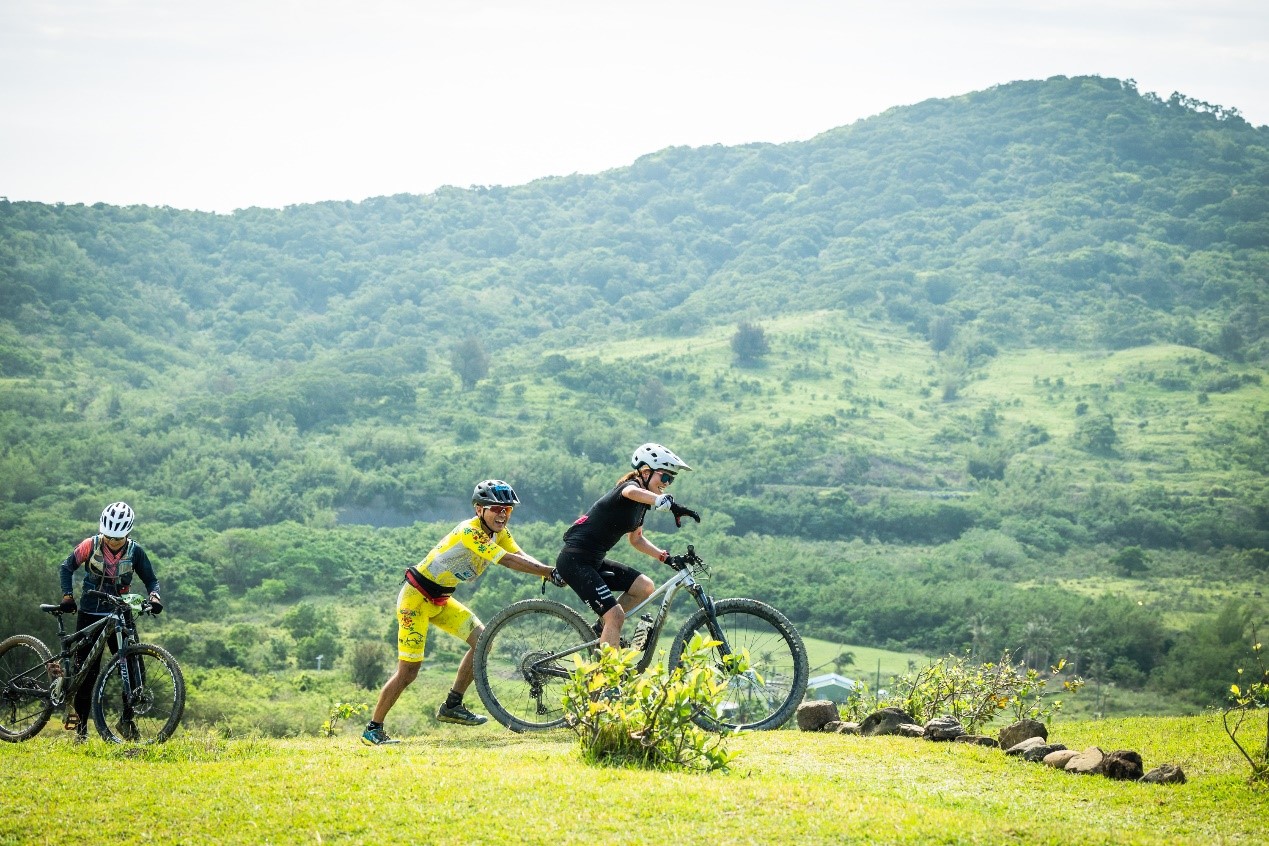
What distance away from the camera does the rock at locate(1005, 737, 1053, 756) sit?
9.38 meters

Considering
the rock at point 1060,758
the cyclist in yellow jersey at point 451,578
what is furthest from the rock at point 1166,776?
the cyclist in yellow jersey at point 451,578

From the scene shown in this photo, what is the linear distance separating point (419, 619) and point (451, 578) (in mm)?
396

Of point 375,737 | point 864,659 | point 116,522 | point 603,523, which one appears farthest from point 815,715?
point 864,659

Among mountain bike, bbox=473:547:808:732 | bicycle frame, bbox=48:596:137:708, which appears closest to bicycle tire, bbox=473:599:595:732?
mountain bike, bbox=473:547:808:732

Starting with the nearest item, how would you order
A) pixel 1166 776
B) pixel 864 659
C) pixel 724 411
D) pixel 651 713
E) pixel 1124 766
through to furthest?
pixel 651 713
pixel 1166 776
pixel 1124 766
pixel 864 659
pixel 724 411

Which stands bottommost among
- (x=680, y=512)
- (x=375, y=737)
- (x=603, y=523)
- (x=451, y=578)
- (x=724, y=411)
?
(x=375, y=737)

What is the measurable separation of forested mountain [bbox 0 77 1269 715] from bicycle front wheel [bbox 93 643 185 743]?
3775cm

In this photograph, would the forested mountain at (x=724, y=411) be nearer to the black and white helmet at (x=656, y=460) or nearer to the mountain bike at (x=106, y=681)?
the mountain bike at (x=106, y=681)

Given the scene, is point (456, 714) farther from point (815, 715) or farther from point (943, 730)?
point (943, 730)

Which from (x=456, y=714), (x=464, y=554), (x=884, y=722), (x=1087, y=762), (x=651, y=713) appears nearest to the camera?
(x=651, y=713)

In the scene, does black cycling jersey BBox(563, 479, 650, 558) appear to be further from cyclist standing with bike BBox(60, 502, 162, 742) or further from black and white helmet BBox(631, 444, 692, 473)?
cyclist standing with bike BBox(60, 502, 162, 742)

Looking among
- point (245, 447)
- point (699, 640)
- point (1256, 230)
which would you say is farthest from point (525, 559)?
point (1256, 230)

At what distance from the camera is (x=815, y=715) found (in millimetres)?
11188

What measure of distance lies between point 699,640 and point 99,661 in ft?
16.6
